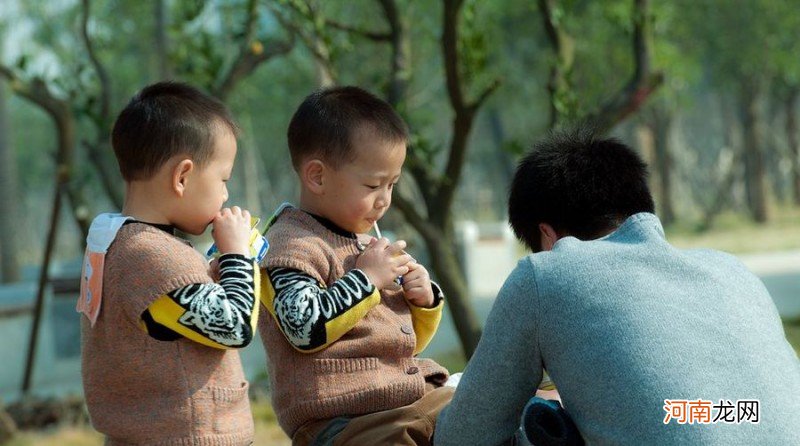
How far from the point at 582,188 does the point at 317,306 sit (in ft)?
1.93

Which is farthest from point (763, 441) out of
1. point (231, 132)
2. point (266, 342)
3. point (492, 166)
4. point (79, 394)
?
point (492, 166)

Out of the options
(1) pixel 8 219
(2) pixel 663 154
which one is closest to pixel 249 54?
(1) pixel 8 219

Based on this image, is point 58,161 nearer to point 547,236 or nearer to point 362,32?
point 362,32

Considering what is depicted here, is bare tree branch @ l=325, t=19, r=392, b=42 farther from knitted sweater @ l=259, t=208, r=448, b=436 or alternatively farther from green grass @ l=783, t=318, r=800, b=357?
green grass @ l=783, t=318, r=800, b=357

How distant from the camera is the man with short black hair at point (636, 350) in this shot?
2000 mm

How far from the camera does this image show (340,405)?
2.38 meters

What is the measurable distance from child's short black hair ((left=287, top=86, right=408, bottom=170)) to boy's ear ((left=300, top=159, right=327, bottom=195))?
0.06ft

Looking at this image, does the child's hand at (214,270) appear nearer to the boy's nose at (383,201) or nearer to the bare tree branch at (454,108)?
the boy's nose at (383,201)

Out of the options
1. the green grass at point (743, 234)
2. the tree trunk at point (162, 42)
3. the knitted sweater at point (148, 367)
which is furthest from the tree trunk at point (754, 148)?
the knitted sweater at point (148, 367)

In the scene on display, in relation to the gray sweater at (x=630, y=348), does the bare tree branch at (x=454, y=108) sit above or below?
below

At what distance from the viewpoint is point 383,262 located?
2404 millimetres

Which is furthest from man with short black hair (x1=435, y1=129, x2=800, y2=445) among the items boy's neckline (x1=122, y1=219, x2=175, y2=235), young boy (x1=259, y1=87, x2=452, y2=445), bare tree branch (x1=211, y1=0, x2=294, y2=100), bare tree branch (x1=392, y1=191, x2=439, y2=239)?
bare tree branch (x1=211, y1=0, x2=294, y2=100)

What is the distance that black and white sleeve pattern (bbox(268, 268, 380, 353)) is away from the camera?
2266 millimetres

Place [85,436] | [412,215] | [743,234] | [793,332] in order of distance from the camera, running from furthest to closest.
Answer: [743,234] → [793,332] → [85,436] → [412,215]
